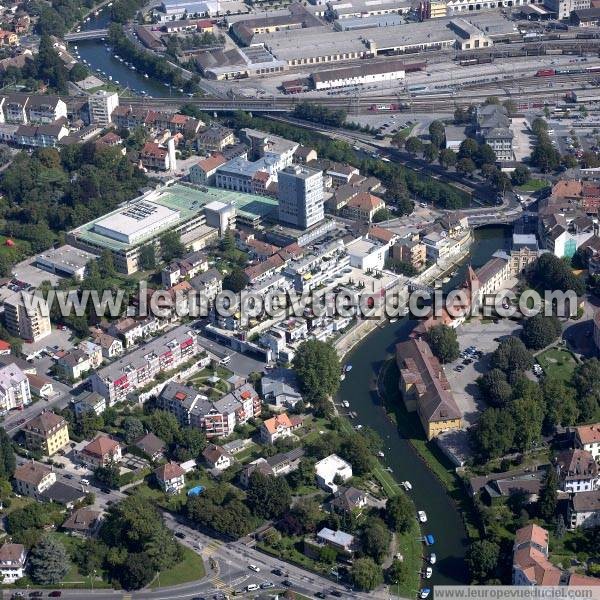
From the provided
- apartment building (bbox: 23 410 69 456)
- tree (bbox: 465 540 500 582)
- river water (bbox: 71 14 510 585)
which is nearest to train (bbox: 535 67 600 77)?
river water (bbox: 71 14 510 585)

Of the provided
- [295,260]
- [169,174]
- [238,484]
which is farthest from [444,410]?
[169,174]

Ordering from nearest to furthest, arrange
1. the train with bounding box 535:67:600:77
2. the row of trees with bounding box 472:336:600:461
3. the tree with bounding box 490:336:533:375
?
the row of trees with bounding box 472:336:600:461 → the tree with bounding box 490:336:533:375 → the train with bounding box 535:67:600:77

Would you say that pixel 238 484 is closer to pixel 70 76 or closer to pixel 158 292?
pixel 158 292

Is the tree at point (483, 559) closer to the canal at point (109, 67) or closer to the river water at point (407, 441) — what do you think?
the river water at point (407, 441)

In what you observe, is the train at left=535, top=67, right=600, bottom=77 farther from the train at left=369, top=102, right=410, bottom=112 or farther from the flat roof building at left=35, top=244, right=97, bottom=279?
the flat roof building at left=35, top=244, right=97, bottom=279

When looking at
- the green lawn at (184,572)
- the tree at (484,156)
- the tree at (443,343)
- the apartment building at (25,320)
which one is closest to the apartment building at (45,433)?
the apartment building at (25,320)

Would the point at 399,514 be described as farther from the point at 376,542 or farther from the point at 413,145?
the point at 413,145
